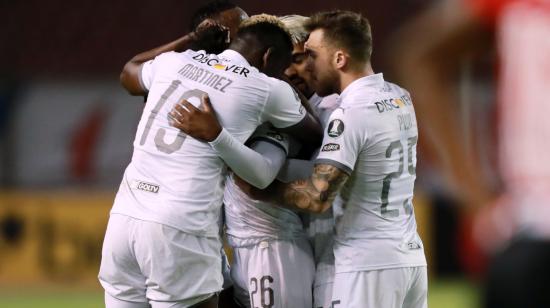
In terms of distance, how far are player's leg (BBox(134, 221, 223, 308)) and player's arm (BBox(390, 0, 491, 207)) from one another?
2137 millimetres

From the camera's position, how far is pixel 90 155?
14.5 m

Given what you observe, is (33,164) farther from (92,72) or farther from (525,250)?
(525,250)

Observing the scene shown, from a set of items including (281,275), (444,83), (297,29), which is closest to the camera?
(444,83)

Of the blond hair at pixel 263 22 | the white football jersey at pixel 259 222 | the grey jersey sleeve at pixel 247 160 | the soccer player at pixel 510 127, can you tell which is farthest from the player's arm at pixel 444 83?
the white football jersey at pixel 259 222

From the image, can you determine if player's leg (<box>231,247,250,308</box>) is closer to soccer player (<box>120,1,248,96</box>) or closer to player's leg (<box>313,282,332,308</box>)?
player's leg (<box>313,282,332,308</box>)

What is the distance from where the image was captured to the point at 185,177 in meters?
5.02

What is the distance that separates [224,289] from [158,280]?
713 millimetres

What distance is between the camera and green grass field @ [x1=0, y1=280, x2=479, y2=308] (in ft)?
35.4

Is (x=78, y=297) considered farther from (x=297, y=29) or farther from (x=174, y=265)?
(x=174, y=265)

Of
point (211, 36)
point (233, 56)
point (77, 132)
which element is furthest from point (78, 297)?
point (233, 56)

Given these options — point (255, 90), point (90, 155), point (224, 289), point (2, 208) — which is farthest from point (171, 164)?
point (90, 155)

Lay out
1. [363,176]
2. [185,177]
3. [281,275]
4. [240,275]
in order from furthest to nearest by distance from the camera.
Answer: [240,275] < [281,275] < [363,176] < [185,177]

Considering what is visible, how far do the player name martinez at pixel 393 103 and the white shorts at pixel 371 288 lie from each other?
2.60 feet

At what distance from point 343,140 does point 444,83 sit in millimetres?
1908
